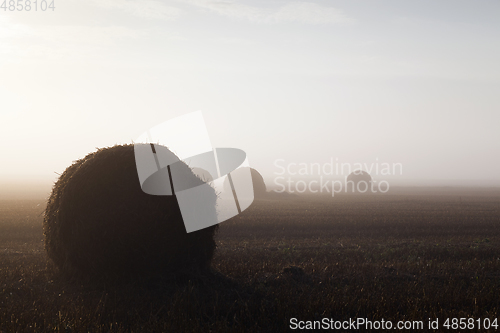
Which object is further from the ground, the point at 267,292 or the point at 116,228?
the point at 116,228

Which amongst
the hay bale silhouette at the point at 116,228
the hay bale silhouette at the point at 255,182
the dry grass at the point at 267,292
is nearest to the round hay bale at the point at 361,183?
the hay bale silhouette at the point at 255,182

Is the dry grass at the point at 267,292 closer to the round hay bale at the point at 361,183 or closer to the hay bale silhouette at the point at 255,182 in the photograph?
the hay bale silhouette at the point at 255,182

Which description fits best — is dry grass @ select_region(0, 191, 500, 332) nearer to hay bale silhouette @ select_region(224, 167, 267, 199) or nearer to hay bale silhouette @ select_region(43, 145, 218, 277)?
hay bale silhouette @ select_region(43, 145, 218, 277)

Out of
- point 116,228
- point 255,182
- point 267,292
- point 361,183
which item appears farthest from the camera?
point 361,183

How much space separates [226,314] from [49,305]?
3186 millimetres

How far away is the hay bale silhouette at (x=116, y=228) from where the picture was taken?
24.7ft

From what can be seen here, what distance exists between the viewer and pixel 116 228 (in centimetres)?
750

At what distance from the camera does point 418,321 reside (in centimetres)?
565

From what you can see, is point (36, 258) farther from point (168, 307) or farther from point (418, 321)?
point (418, 321)

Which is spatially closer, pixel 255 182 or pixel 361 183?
pixel 255 182

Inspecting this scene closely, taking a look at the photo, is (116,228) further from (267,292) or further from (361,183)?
(361,183)

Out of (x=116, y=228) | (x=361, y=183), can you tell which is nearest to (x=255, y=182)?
(x=361, y=183)

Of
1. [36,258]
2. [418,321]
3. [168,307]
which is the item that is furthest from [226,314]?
[36,258]

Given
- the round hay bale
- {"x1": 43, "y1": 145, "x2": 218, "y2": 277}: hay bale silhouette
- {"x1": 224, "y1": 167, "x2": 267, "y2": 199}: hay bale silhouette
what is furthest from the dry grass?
the round hay bale
